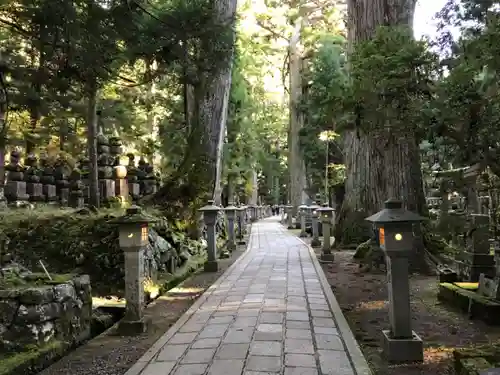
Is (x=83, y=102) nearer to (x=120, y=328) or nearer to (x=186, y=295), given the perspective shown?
(x=186, y=295)

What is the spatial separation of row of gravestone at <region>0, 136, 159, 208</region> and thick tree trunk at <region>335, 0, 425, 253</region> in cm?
552

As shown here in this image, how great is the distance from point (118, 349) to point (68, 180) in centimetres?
917

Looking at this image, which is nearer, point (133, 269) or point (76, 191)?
point (133, 269)

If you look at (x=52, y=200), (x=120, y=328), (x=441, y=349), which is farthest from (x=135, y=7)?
(x=52, y=200)

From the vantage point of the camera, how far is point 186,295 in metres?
6.86

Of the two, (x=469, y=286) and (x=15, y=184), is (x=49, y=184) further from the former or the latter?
(x=469, y=286)

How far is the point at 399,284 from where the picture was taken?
13.0ft

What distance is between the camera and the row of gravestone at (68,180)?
10987 mm

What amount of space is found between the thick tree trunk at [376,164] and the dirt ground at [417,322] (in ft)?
5.81

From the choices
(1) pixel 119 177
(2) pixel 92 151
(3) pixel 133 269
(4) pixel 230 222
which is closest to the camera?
(3) pixel 133 269

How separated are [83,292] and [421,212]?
6261 millimetres

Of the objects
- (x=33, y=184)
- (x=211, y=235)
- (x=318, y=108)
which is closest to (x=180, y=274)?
(x=211, y=235)

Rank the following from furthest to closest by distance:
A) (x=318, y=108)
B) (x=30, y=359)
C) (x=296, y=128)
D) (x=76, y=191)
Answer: (x=296, y=128), (x=318, y=108), (x=76, y=191), (x=30, y=359)

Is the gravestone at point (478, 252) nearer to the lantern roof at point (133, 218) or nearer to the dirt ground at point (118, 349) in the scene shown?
the dirt ground at point (118, 349)
